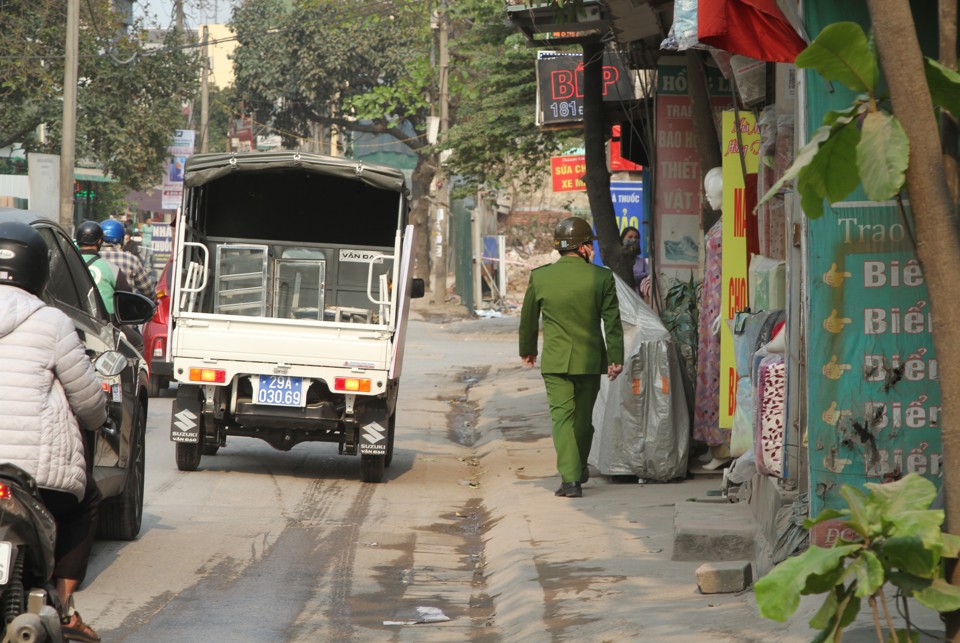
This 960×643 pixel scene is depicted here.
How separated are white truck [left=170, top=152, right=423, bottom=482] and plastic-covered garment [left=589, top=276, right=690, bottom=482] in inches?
70.2

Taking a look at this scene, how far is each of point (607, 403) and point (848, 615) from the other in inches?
254

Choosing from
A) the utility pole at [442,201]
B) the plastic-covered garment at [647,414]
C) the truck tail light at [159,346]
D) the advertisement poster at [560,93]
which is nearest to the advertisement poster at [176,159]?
the utility pole at [442,201]

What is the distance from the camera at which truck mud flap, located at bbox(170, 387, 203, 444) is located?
A: 10.7 meters

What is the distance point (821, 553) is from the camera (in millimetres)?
3707

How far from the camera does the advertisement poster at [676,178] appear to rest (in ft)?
40.0

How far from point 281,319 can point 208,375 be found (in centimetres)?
71

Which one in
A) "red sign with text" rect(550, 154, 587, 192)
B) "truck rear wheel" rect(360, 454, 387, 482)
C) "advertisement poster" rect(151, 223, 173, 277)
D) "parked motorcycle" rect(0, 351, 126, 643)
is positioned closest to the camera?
"parked motorcycle" rect(0, 351, 126, 643)

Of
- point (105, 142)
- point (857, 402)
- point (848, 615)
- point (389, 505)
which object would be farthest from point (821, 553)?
point (105, 142)

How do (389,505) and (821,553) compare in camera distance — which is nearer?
(821,553)

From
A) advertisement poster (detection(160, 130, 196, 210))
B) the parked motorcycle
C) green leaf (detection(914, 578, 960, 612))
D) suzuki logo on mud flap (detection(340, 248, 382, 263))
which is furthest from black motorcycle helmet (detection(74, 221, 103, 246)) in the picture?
advertisement poster (detection(160, 130, 196, 210))

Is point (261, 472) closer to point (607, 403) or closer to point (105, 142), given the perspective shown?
point (607, 403)

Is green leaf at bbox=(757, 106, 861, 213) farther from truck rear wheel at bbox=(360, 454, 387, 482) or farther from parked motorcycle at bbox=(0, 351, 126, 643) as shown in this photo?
truck rear wheel at bbox=(360, 454, 387, 482)

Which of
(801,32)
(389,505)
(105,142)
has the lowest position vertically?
(389,505)

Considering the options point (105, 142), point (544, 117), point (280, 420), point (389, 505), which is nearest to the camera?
point (389, 505)
